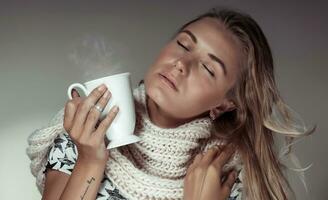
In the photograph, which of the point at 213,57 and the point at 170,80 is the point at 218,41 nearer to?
the point at 213,57

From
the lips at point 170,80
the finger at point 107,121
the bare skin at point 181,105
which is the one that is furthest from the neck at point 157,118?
the finger at point 107,121

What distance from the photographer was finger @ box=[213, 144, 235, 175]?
118 cm

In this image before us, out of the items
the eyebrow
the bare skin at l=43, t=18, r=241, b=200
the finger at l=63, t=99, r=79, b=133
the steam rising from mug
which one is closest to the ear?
the bare skin at l=43, t=18, r=241, b=200

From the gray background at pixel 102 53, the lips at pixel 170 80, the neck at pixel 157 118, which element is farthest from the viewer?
the gray background at pixel 102 53

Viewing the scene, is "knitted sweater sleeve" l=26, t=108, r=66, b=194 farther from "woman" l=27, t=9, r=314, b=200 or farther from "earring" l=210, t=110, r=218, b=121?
"earring" l=210, t=110, r=218, b=121

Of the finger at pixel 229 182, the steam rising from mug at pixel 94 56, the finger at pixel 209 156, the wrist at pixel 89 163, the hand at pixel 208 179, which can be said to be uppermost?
the steam rising from mug at pixel 94 56

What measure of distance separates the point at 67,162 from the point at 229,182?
373 mm

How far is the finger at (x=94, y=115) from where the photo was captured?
932 millimetres

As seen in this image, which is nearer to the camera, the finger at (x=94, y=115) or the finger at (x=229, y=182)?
the finger at (x=94, y=115)

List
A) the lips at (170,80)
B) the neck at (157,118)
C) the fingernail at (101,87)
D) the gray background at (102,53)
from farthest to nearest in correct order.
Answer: the gray background at (102,53)
the neck at (157,118)
the lips at (170,80)
the fingernail at (101,87)

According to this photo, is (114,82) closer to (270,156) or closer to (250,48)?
(250,48)

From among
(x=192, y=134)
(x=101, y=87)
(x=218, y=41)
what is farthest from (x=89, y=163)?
(x=218, y=41)

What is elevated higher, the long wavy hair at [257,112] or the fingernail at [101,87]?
the fingernail at [101,87]

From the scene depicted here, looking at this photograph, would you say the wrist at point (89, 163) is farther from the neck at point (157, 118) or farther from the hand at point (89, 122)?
the neck at point (157, 118)
